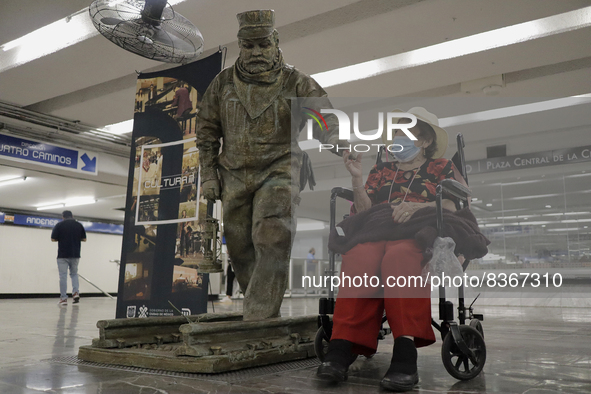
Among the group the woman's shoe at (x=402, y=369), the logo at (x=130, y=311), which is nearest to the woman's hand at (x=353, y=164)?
the woman's shoe at (x=402, y=369)

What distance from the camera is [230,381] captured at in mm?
1919

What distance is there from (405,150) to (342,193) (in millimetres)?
311

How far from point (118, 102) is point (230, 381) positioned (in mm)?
7333

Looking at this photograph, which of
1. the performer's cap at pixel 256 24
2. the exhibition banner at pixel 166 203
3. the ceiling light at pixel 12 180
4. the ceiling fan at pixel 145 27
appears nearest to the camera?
the performer's cap at pixel 256 24

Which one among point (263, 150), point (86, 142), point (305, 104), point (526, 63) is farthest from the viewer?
point (86, 142)

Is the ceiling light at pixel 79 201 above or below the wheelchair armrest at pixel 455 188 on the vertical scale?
above

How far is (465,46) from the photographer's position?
21.0ft

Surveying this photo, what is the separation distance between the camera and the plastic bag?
199 centimetres

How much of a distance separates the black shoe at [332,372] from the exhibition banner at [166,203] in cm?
273

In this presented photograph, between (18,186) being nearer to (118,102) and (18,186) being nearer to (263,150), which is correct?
(118,102)

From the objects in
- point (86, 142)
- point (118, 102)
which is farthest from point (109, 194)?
point (118, 102)

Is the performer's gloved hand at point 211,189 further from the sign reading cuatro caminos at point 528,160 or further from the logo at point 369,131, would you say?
the sign reading cuatro caminos at point 528,160

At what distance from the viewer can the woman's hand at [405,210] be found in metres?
2.01

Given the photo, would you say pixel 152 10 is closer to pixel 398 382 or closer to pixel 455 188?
pixel 455 188
